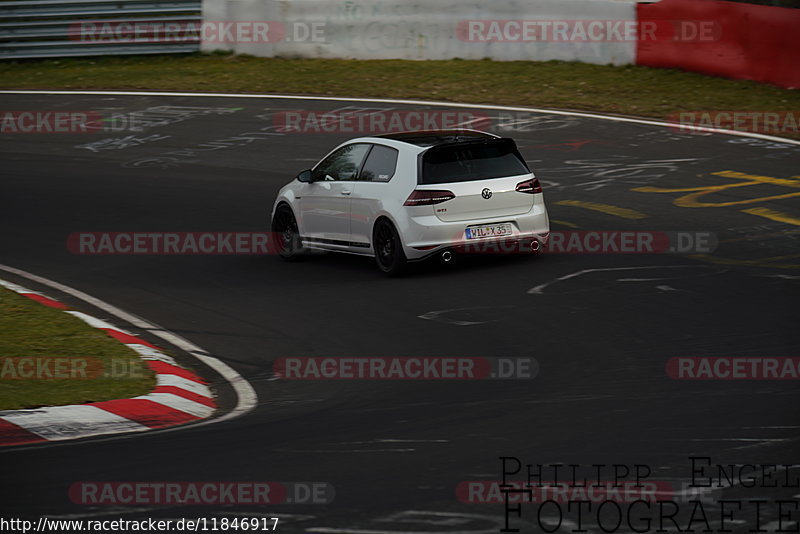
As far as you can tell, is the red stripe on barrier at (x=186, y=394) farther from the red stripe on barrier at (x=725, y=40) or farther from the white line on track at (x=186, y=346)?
the red stripe on barrier at (x=725, y=40)

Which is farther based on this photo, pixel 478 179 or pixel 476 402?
pixel 478 179

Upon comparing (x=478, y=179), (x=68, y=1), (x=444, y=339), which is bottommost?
(x=444, y=339)

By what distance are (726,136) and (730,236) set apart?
250 inches

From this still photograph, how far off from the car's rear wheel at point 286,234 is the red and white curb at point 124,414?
506cm

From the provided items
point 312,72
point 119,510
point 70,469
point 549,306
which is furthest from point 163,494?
point 312,72

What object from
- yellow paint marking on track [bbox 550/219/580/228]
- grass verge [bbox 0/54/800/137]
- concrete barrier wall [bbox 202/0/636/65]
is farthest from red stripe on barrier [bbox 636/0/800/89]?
yellow paint marking on track [bbox 550/219/580/228]

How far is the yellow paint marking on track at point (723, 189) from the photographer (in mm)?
16781

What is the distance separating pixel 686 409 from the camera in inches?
323

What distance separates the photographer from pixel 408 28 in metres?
27.5

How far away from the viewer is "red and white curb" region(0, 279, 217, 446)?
27.7ft

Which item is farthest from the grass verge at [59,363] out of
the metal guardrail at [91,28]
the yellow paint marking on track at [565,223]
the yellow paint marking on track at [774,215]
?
the metal guardrail at [91,28]

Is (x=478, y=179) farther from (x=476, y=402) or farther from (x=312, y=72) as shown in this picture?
(x=312, y=72)
